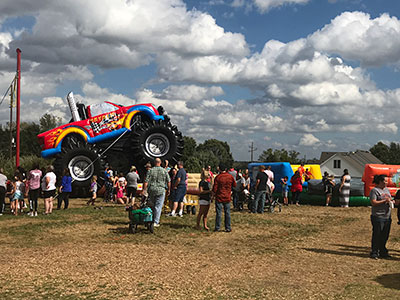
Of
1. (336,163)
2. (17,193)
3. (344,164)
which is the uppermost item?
(336,163)

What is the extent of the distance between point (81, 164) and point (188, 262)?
48.2ft

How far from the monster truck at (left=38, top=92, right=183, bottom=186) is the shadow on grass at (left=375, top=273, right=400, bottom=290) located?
16078mm

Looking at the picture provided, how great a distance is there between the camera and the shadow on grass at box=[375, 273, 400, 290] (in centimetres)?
721

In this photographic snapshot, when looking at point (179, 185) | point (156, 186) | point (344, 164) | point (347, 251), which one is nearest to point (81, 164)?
point (179, 185)

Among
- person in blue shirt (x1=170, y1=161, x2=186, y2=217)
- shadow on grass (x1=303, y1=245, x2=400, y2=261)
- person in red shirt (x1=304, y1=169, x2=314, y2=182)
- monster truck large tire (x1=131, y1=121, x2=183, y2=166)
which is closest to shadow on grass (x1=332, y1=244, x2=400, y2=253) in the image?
shadow on grass (x1=303, y1=245, x2=400, y2=261)

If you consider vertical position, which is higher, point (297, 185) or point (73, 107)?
point (73, 107)

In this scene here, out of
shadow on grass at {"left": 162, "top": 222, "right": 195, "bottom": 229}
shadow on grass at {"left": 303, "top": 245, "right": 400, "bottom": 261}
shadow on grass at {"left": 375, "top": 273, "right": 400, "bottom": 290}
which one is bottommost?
shadow on grass at {"left": 375, "top": 273, "right": 400, "bottom": 290}

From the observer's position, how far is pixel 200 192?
12266 mm

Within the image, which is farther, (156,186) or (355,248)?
(156,186)

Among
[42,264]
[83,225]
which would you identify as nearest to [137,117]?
[83,225]

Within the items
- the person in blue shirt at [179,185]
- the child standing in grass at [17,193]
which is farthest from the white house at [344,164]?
the child standing in grass at [17,193]

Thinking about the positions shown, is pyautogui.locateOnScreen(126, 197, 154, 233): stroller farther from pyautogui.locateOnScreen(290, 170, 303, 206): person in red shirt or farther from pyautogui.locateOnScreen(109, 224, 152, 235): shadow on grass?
pyautogui.locateOnScreen(290, 170, 303, 206): person in red shirt

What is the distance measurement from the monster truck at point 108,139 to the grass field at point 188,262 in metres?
8.38

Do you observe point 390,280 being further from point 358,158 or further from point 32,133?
point 358,158
